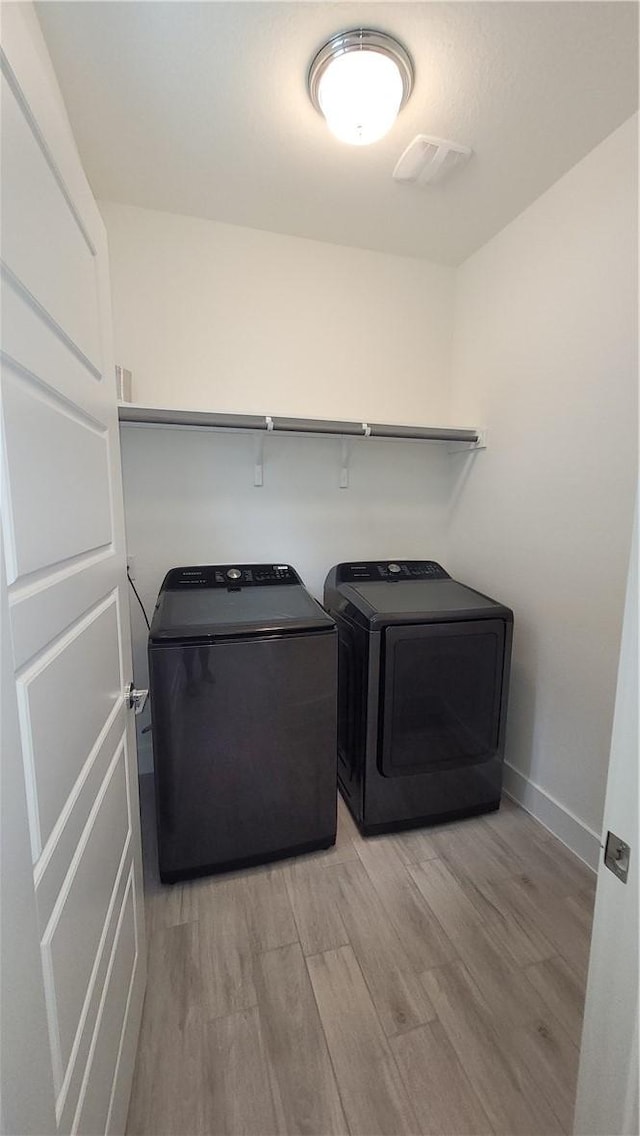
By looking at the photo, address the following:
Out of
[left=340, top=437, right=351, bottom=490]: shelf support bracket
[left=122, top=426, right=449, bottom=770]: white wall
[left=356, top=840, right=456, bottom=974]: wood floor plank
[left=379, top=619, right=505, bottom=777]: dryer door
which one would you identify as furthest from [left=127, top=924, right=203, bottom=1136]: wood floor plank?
[left=340, top=437, right=351, bottom=490]: shelf support bracket

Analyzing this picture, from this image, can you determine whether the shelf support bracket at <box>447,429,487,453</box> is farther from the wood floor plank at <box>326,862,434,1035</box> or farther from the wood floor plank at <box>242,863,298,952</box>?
the wood floor plank at <box>242,863,298,952</box>

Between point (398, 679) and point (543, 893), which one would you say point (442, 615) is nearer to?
point (398, 679)

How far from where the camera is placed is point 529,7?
1.05 metres

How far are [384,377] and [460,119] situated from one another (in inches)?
38.1

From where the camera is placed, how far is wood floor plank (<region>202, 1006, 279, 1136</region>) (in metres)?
0.92

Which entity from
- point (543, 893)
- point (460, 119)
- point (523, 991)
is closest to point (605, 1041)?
point (523, 991)

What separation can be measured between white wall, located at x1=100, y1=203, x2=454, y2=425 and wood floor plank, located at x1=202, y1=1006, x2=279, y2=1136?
6.76ft

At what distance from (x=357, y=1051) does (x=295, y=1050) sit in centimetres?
15

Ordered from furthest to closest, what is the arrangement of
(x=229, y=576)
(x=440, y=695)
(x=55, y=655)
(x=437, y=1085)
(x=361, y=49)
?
(x=229, y=576)
(x=440, y=695)
(x=361, y=49)
(x=437, y=1085)
(x=55, y=655)

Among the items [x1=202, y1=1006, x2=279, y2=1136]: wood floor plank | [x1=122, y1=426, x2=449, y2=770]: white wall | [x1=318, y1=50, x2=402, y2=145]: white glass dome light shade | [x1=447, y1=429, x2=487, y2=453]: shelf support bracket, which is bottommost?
[x1=202, y1=1006, x2=279, y2=1136]: wood floor plank

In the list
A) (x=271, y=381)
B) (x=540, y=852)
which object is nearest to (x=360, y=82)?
(x=271, y=381)

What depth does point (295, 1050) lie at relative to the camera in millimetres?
1043

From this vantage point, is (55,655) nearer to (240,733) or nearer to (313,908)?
(240,733)

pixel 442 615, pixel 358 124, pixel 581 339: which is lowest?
pixel 442 615
